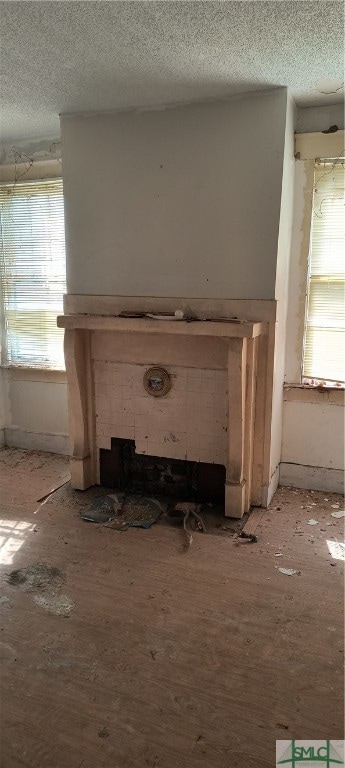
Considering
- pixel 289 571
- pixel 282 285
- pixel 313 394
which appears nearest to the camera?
pixel 289 571

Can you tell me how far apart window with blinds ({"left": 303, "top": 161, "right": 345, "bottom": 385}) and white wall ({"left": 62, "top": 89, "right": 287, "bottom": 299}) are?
568 millimetres

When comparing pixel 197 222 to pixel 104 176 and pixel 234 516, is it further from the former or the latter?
pixel 234 516

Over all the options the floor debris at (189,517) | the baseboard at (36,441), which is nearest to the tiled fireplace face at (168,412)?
the floor debris at (189,517)

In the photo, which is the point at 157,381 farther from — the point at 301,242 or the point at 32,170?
the point at 32,170

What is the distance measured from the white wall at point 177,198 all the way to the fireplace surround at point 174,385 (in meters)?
0.17

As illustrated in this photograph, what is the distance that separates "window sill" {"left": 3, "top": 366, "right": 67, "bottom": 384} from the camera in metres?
4.44

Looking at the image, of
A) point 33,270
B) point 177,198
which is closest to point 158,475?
point 177,198

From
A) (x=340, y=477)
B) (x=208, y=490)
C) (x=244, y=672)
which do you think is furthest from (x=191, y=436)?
(x=244, y=672)

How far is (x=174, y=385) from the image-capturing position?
347 cm

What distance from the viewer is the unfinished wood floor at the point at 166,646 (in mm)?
1759

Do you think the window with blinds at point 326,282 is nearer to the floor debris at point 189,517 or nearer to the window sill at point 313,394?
the window sill at point 313,394

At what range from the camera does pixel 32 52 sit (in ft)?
8.48

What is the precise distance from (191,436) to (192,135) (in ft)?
6.53

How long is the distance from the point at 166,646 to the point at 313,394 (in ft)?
7.01
